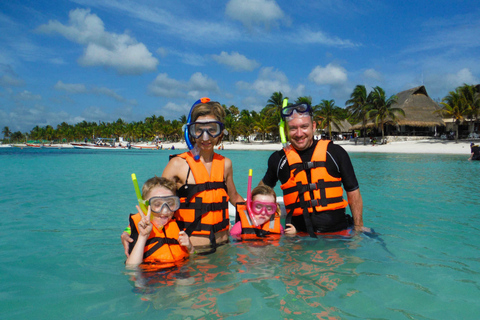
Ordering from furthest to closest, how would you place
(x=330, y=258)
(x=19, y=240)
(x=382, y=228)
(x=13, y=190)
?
(x=13, y=190) → (x=382, y=228) → (x=19, y=240) → (x=330, y=258)

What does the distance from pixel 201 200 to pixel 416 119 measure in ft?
164

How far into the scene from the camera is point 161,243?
3377 mm

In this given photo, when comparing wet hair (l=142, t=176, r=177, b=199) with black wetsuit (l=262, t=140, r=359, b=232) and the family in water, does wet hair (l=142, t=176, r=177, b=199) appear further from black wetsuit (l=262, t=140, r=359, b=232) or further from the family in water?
black wetsuit (l=262, t=140, r=359, b=232)

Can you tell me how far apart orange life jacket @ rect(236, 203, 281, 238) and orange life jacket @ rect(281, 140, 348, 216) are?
0.49 metres

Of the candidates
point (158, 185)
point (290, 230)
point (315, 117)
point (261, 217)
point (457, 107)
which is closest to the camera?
point (158, 185)

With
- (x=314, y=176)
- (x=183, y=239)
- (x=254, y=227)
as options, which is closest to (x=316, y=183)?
(x=314, y=176)

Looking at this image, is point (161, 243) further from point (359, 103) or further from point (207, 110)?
point (359, 103)

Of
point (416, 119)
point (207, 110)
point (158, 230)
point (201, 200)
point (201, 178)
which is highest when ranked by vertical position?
point (416, 119)

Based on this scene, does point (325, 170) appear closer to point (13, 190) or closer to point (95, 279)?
point (95, 279)

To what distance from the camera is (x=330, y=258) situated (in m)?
3.93

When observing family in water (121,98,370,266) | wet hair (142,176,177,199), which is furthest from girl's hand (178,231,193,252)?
wet hair (142,176,177,199)

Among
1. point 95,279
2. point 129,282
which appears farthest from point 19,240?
point 129,282

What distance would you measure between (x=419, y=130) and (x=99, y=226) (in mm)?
52117

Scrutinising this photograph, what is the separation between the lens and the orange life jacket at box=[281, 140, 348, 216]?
3.94m
